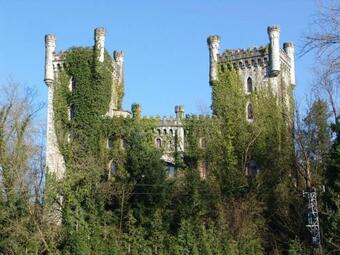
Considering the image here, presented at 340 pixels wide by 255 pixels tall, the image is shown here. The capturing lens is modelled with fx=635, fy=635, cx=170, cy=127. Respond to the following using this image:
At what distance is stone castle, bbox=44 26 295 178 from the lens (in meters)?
38.1

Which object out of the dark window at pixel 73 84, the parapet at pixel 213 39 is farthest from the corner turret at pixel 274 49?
the dark window at pixel 73 84

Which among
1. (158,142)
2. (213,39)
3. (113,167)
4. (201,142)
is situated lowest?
(113,167)

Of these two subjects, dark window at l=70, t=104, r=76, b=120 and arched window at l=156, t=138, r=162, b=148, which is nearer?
arched window at l=156, t=138, r=162, b=148

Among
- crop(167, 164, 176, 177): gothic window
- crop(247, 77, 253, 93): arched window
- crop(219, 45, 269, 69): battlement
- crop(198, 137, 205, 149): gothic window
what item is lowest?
crop(167, 164, 176, 177): gothic window

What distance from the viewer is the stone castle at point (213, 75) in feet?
125

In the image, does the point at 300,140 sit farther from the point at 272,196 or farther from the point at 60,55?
the point at 60,55

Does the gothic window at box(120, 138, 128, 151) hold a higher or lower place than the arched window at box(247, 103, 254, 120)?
lower

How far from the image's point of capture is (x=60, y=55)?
40.6 meters

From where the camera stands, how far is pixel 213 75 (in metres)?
39.6

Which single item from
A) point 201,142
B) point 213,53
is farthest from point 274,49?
point 201,142

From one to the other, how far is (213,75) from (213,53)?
1.66 metres

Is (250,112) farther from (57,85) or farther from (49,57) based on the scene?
(49,57)

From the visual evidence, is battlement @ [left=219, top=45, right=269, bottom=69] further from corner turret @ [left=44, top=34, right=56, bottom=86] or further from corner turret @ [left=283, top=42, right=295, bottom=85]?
corner turret @ [left=44, top=34, right=56, bottom=86]

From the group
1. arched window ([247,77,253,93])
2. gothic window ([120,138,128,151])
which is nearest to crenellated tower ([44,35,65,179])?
gothic window ([120,138,128,151])
